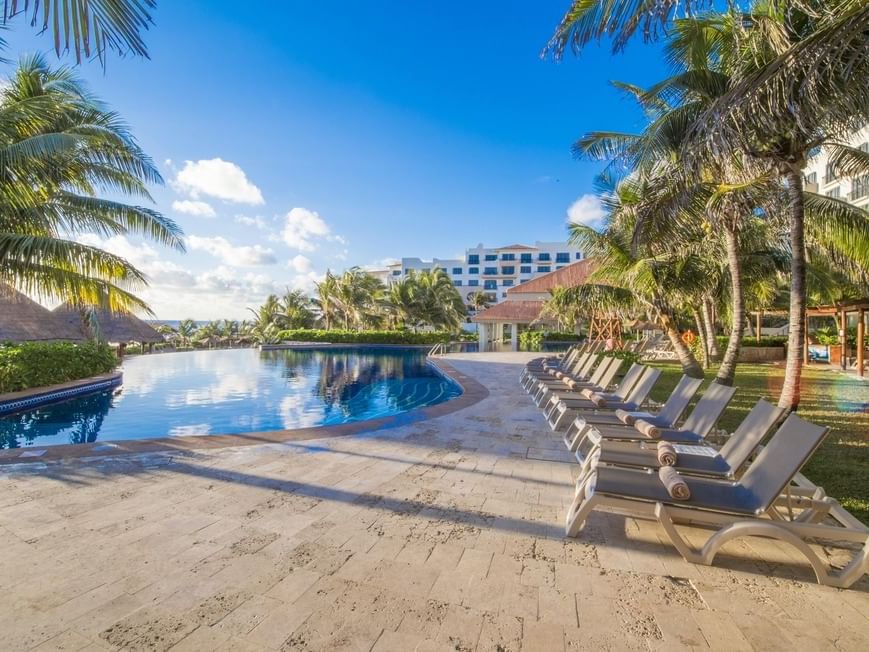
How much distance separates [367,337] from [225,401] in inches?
902

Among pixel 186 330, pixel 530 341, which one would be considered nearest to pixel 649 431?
pixel 530 341

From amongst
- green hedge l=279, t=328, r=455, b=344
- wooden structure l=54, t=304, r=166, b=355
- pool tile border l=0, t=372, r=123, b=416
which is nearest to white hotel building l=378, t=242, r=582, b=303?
green hedge l=279, t=328, r=455, b=344

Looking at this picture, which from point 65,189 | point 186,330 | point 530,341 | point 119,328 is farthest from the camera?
point 186,330

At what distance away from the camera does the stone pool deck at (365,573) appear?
225 centimetres

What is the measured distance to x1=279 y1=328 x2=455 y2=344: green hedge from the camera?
113 ft

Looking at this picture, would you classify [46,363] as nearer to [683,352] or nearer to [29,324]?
[29,324]

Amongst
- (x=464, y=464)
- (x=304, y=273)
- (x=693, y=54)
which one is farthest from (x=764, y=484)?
(x=304, y=273)

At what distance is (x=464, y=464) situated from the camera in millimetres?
5098

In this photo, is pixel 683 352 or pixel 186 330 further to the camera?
pixel 186 330

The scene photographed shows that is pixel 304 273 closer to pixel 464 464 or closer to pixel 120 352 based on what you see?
pixel 120 352

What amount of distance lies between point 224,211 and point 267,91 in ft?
32.1

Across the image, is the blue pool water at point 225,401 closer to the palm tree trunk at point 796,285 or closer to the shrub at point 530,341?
the palm tree trunk at point 796,285

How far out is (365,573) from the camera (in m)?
2.78

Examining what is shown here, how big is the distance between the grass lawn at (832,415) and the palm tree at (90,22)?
562 cm
